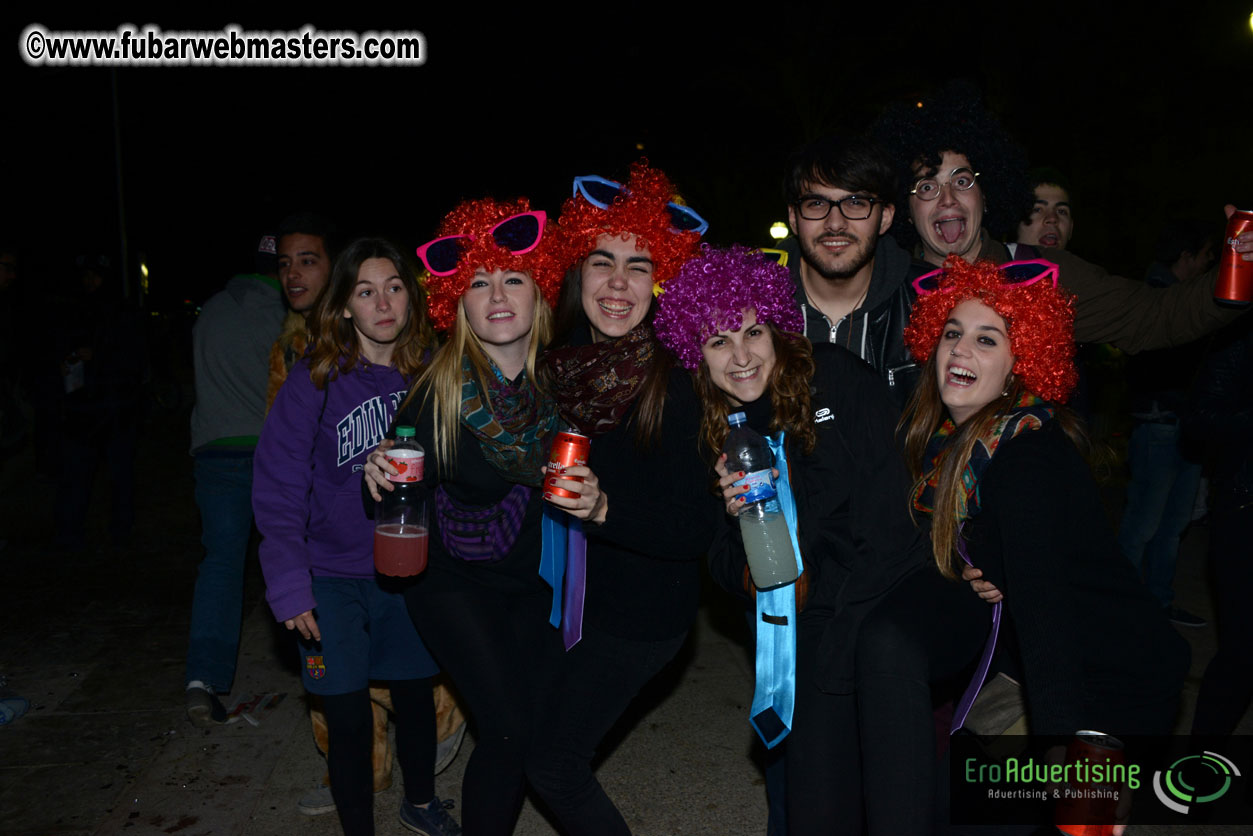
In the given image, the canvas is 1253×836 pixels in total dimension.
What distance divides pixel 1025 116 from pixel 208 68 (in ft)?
89.9

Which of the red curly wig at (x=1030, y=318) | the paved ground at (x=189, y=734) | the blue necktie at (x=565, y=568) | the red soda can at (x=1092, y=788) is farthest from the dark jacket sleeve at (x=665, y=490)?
the paved ground at (x=189, y=734)

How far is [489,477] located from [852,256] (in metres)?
1.69

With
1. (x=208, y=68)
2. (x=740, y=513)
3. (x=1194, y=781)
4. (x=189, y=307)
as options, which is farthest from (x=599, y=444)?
(x=189, y=307)

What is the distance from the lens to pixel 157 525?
895cm

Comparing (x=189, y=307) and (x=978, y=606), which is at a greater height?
(x=189, y=307)

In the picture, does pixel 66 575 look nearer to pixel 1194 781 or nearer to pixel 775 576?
pixel 775 576

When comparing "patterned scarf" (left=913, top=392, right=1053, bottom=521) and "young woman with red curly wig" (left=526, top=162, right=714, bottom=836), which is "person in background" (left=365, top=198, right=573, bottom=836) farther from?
"patterned scarf" (left=913, top=392, right=1053, bottom=521)

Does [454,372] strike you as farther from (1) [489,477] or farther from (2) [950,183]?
(2) [950,183]

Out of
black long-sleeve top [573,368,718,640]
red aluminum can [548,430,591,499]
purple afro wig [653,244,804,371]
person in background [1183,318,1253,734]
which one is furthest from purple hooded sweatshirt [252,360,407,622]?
person in background [1183,318,1253,734]

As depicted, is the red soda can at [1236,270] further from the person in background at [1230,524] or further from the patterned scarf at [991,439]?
the patterned scarf at [991,439]

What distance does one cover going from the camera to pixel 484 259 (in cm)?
348

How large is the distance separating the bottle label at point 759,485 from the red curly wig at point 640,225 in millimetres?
1063

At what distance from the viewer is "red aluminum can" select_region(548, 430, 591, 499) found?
277 cm

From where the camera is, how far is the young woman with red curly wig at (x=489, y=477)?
10.0ft
